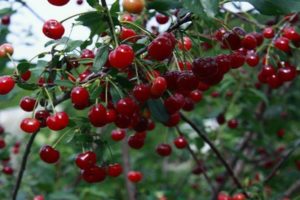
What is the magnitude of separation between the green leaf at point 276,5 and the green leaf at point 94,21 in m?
0.37

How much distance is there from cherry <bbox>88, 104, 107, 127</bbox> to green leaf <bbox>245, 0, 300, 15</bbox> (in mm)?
455

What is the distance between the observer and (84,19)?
118 cm

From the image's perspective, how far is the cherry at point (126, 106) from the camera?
4.03 feet

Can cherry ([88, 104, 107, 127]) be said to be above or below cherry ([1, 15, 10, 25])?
above

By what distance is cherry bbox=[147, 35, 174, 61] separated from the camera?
1140 mm

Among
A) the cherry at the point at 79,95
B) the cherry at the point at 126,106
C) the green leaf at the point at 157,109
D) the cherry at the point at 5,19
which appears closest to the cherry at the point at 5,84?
the cherry at the point at 79,95

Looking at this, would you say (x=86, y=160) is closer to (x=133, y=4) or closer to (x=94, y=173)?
(x=94, y=173)

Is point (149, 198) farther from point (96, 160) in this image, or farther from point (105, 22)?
point (105, 22)

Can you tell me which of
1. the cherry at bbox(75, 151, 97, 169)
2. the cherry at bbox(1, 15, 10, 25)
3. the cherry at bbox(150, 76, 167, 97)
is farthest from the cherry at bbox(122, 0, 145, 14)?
the cherry at bbox(1, 15, 10, 25)

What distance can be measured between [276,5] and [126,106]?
44 cm

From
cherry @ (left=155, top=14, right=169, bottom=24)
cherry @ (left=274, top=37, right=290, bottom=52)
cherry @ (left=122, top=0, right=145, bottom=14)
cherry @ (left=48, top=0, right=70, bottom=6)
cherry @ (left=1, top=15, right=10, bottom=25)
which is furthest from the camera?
cherry @ (left=1, top=15, right=10, bottom=25)

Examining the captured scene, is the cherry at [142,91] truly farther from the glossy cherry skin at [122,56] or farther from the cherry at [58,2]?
the cherry at [58,2]

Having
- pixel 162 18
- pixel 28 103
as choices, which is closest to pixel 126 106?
pixel 28 103

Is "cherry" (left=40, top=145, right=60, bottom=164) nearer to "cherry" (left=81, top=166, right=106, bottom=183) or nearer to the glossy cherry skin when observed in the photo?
"cherry" (left=81, top=166, right=106, bottom=183)
